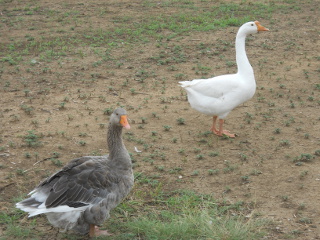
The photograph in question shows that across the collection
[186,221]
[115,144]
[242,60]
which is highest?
[242,60]

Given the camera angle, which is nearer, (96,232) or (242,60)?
(96,232)

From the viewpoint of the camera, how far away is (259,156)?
6.55 m

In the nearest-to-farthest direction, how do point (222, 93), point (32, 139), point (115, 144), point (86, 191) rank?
point (86, 191) < point (115, 144) < point (32, 139) < point (222, 93)

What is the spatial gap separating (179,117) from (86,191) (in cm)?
336

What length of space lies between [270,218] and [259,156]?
157cm

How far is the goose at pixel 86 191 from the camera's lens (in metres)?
4.51

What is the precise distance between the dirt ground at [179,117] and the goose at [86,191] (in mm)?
941

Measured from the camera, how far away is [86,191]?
15.3ft

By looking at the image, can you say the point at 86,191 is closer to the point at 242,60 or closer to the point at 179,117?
the point at 179,117

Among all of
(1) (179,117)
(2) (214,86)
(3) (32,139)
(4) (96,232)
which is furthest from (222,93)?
(4) (96,232)

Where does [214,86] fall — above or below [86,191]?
above

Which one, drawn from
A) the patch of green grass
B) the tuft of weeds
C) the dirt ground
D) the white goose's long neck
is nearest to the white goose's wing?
the white goose's long neck

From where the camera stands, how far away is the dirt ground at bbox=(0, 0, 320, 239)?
580 centimetres

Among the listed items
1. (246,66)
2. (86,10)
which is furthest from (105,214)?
(86,10)
